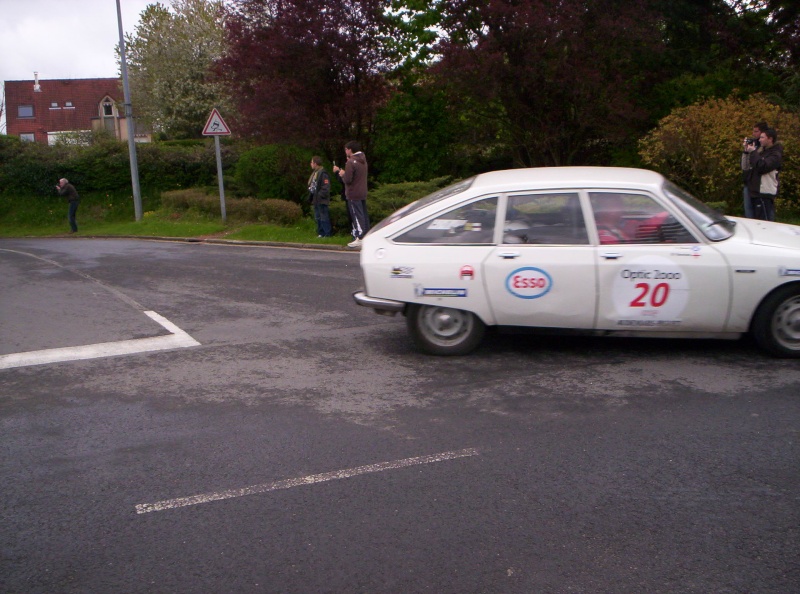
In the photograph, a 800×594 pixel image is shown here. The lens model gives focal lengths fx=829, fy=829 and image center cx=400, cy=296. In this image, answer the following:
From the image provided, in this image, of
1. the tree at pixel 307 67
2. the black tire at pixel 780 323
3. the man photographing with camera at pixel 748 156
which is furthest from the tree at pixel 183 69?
the black tire at pixel 780 323

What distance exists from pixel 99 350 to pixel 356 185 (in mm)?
7775

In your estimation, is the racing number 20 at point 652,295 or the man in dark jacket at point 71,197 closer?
the racing number 20 at point 652,295

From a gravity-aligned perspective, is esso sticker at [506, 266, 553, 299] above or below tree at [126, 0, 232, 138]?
below

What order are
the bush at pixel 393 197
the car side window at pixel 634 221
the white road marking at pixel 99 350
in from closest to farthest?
the car side window at pixel 634 221 < the white road marking at pixel 99 350 < the bush at pixel 393 197

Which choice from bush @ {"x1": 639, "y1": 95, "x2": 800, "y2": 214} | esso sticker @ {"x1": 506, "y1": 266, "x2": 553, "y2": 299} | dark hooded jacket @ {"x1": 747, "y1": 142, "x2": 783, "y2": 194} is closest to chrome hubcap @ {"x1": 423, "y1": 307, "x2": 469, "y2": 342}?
esso sticker @ {"x1": 506, "y1": 266, "x2": 553, "y2": 299}

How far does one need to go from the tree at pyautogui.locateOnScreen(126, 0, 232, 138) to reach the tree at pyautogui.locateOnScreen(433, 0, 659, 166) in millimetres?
20342

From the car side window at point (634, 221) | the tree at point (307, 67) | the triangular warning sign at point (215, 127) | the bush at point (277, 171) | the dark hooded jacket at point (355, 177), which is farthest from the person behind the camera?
the bush at point (277, 171)

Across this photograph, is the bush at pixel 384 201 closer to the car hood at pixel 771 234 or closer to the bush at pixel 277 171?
the bush at pixel 277 171

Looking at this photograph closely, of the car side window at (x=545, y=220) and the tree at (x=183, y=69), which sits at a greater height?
the tree at (x=183, y=69)

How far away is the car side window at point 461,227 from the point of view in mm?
7418

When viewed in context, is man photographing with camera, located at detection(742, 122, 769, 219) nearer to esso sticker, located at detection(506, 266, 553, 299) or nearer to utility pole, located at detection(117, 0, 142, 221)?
esso sticker, located at detection(506, 266, 553, 299)

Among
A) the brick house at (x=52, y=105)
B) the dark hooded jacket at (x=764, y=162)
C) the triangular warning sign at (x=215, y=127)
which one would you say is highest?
the brick house at (x=52, y=105)

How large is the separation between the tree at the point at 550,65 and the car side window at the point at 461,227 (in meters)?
11.5

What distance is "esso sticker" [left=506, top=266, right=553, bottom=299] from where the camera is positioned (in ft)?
23.5
